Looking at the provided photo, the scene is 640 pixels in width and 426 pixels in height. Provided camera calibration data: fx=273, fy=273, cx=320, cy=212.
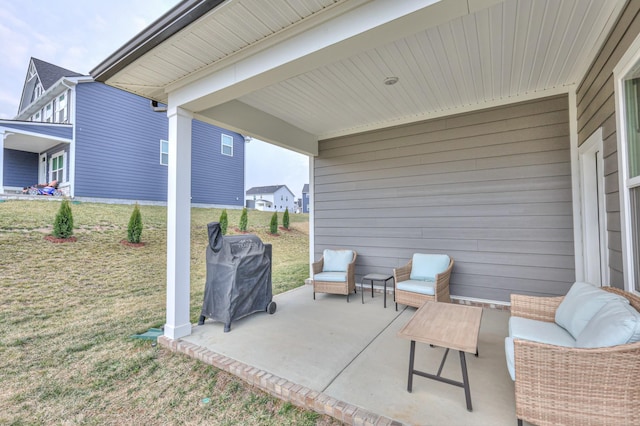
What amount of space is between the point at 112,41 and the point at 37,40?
54.8 inches

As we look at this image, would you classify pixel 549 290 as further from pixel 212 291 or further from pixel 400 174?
pixel 212 291

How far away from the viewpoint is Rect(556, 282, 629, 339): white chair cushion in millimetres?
1886

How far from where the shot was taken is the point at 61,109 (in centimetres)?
812

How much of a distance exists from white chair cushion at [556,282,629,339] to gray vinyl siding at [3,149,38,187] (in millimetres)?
12649

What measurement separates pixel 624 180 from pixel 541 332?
1309 millimetres

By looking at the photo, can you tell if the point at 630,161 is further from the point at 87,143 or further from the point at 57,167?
the point at 57,167

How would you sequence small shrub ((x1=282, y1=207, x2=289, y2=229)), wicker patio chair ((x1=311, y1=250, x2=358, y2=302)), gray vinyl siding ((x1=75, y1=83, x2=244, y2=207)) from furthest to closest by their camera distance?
small shrub ((x1=282, y1=207, x2=289, y2=229)) < gray vinyl siding ((x1=75, y1=83, x2=244, y2=207)) < wicker patio chair ((x1=311, y1=250, x2=358, y2=302))

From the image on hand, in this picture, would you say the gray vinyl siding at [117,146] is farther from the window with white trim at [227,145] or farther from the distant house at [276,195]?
the distant house at [276,195]

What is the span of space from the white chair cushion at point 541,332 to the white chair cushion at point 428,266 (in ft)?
5.66

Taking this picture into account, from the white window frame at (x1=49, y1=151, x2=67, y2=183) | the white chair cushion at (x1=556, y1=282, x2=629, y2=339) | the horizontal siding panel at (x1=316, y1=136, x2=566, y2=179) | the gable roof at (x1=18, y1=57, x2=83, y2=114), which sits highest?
the gable roof at (x1=18, y1=57, x2=83, y2=114)

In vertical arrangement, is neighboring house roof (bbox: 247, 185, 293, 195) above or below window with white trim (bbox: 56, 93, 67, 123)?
below

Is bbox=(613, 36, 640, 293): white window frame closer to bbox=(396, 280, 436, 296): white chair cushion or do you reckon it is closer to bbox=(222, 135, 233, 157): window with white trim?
bbox=(396, 280, 436, 296): white chair cushion

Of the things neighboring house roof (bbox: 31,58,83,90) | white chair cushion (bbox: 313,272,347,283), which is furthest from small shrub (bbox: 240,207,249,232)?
neighboring house roof (bbox: 31,58,83,90)

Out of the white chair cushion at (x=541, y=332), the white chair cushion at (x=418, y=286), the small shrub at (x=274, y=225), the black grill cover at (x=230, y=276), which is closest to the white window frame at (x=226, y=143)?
the small shrub at (x=274, y=225)
